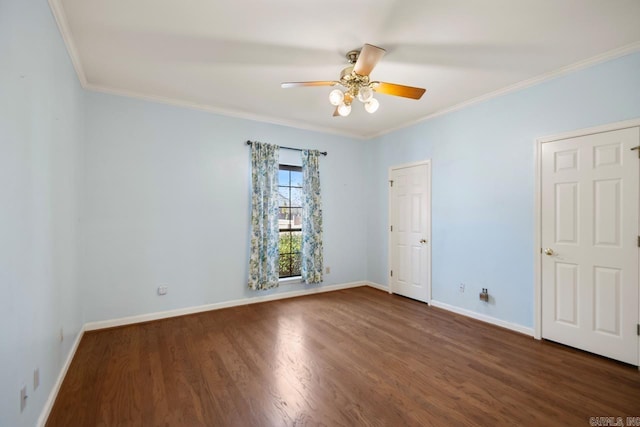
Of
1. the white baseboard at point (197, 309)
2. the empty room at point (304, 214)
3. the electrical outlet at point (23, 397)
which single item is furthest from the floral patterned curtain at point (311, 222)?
the electrical outlet at point (23, 397)

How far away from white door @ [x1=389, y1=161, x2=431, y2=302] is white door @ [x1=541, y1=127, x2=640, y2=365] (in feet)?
4.91

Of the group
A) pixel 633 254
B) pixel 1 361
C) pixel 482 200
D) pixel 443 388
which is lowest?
pixel 443 388

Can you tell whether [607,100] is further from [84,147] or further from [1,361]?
[84,147]

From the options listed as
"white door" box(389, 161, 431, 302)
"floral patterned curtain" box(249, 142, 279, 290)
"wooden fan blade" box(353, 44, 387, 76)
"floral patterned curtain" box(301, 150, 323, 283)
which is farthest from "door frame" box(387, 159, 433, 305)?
"wooden fan blade" box(353, 44, 387, 76)

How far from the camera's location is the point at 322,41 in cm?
242

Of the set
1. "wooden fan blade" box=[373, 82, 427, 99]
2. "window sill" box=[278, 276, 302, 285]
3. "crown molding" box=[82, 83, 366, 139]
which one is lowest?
"window sill" box=[278, 276, 302, 285]

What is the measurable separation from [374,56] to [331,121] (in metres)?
2.42

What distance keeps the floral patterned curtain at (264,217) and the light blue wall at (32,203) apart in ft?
6.79

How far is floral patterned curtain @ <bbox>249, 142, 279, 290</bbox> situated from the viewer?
4.13 meters

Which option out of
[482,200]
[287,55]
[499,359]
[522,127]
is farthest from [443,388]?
[287,55]

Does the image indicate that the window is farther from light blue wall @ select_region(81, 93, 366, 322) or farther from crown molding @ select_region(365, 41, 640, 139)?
crown molding @ select_region(365, 41, 640, 139)

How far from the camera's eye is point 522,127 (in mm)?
3205

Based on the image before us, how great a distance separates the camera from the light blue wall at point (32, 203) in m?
1.33

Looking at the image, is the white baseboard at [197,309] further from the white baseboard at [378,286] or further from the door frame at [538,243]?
the door frame at [538,243]
